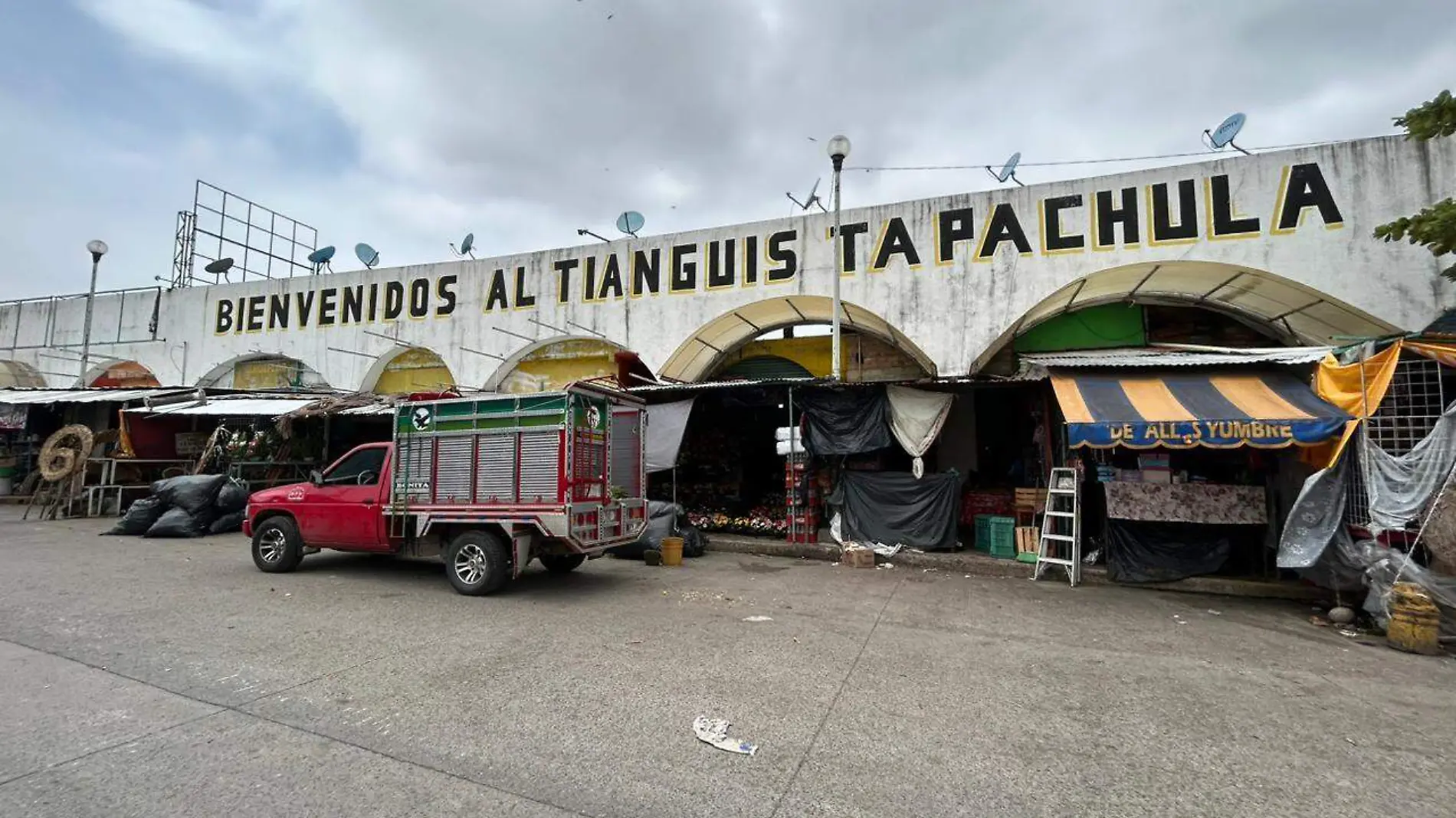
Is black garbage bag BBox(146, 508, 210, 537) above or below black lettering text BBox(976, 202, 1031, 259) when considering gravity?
below

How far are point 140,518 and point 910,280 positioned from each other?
1553 cm

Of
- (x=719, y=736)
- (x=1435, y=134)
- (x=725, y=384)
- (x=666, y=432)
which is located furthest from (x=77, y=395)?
(x=1435, y=134)

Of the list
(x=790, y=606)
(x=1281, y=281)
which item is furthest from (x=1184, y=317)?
(x=790, y=606)

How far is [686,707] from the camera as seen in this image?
4230mm

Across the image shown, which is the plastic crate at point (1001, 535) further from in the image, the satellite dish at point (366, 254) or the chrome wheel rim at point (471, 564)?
the satellite dish at point (366, 254)

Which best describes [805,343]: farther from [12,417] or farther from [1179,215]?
[12,417]

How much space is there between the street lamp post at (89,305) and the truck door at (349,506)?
1623 cm

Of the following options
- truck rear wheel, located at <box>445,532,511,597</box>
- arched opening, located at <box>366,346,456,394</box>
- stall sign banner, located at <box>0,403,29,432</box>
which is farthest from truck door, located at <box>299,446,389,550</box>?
stall sign banner, located at <box>0,403,29,432</box>

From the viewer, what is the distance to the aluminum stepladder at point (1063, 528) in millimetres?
8844

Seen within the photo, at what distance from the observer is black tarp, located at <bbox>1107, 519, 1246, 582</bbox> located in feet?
28.1

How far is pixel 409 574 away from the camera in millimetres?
8719

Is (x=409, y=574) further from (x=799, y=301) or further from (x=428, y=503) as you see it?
(x=799, y=301)

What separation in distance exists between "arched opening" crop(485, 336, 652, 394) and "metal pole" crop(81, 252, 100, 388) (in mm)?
12881

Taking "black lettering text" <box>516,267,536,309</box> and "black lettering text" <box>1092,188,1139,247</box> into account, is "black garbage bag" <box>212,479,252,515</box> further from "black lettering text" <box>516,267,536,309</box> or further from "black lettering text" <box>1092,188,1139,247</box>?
"black lettering text" <box>1092,188,1139,247</box>
